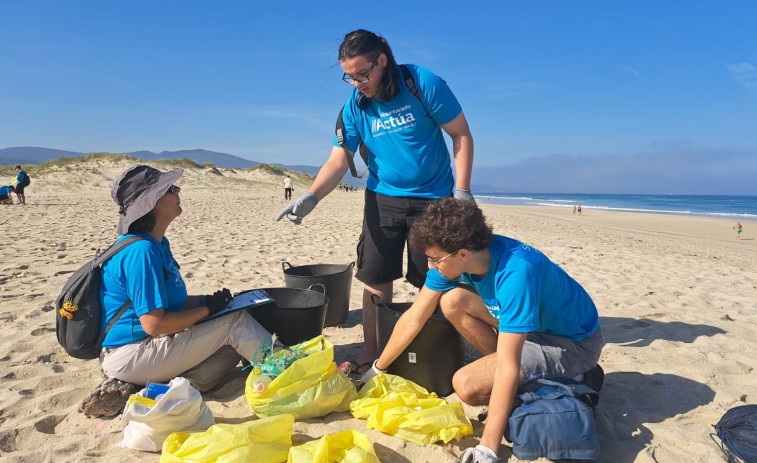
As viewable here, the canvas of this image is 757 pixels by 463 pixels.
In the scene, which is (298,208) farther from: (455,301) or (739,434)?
(739,434)

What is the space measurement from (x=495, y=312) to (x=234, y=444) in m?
1.30

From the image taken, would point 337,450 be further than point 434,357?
No

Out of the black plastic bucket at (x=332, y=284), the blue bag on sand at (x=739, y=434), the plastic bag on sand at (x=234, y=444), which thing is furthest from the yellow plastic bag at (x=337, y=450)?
the black plastic bucket at (x=332, y=284)

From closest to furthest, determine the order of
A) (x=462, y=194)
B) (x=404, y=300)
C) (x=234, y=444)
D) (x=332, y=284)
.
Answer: (x=234, y=444) → (x=462, y=194) → (x=332, y=284) → (x=404, y=300)

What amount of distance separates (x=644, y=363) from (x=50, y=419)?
339 centimetres

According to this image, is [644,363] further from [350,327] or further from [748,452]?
[350,327]

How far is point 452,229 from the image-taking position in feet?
6.93

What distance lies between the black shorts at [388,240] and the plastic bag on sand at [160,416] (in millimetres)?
1312

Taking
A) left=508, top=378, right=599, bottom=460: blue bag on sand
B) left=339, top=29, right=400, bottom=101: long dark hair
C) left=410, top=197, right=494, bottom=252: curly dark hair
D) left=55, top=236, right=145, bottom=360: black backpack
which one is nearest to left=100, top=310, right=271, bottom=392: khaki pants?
left=55, top=236, right=145, bottom=360: black backpack

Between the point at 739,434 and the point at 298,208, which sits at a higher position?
the point at 298,208

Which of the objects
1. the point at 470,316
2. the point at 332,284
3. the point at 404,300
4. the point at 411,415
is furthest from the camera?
the point at 404,300

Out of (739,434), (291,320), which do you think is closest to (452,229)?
(291,320)

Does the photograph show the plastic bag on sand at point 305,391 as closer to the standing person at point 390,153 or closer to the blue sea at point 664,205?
the standing person at point 390,153

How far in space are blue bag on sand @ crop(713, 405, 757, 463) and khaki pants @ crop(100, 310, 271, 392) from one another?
2.20 meters
